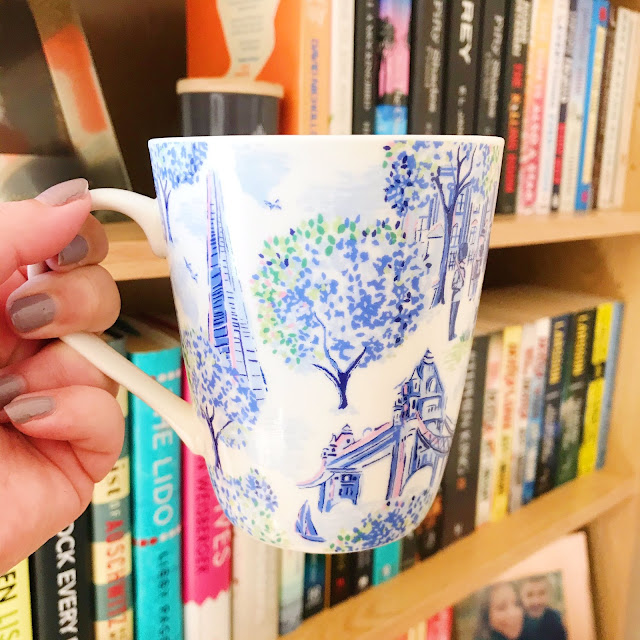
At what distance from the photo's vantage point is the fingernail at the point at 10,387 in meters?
0.39

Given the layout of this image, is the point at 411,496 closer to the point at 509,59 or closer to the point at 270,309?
the point at 270,309

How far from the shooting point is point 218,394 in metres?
0.33

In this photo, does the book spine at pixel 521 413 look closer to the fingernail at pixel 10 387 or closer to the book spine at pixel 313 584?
the book spine at pixel 313 584

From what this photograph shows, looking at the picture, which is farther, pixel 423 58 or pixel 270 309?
A: pixel 423 58

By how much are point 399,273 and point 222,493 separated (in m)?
0.17

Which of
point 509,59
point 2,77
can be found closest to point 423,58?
point 509,59

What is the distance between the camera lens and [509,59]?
729 mm

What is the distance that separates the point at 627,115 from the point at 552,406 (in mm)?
424

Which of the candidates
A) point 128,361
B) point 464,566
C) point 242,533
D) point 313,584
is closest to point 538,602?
point 464,566

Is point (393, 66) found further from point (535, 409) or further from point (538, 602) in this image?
point (538, 602)

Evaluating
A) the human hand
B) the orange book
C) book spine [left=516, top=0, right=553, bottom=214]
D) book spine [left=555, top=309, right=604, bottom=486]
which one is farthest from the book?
book spine [left=555, top=309, right=604, bottom=486]

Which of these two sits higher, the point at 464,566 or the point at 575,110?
the point at 575,110

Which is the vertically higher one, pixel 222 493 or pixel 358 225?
pixel 358 225

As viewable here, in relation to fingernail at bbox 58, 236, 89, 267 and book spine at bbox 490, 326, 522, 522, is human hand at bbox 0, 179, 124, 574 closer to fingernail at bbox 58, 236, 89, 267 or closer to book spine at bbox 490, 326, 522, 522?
fingernail at bbox 58, 236, 89, 267
